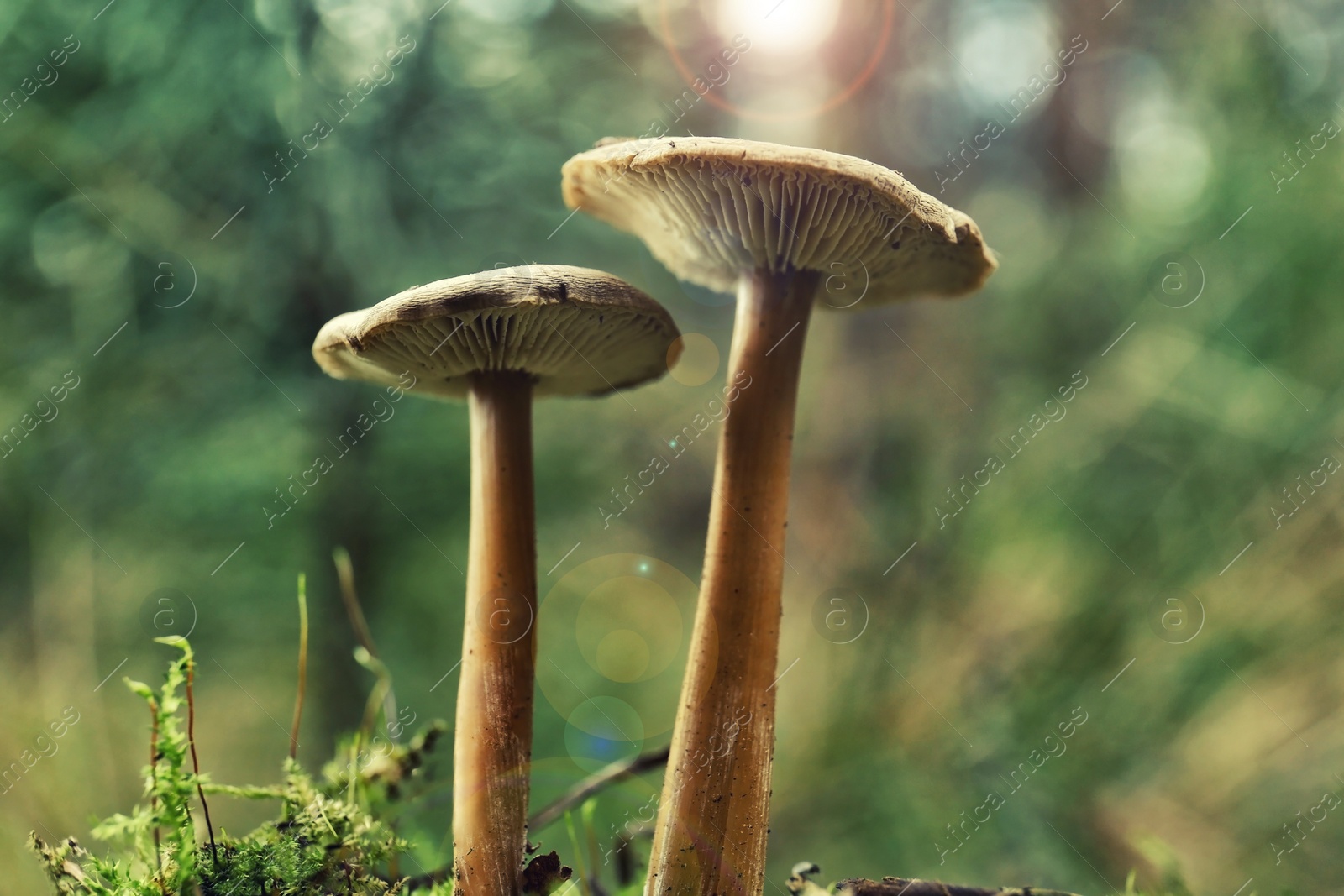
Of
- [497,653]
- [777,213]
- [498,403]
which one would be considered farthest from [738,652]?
[777,213]

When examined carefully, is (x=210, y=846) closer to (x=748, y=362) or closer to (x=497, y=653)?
(x=497, y=653)

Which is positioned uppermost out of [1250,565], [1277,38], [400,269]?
[400,269]

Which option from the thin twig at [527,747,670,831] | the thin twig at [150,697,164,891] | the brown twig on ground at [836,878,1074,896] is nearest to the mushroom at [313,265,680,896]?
the thin twig at [527,747,670,831]

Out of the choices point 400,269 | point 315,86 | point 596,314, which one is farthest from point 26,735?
point 596,314

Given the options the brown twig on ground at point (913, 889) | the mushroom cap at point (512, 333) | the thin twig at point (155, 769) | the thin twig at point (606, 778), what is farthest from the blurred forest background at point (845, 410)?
the brown twig on ground at point (913, 889)

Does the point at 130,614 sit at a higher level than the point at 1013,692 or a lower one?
higher

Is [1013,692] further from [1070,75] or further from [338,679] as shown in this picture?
[1070,75]

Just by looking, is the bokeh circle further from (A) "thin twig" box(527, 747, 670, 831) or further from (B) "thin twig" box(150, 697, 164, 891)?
(B) "thin twig" box(150, 697, 164, 891)
